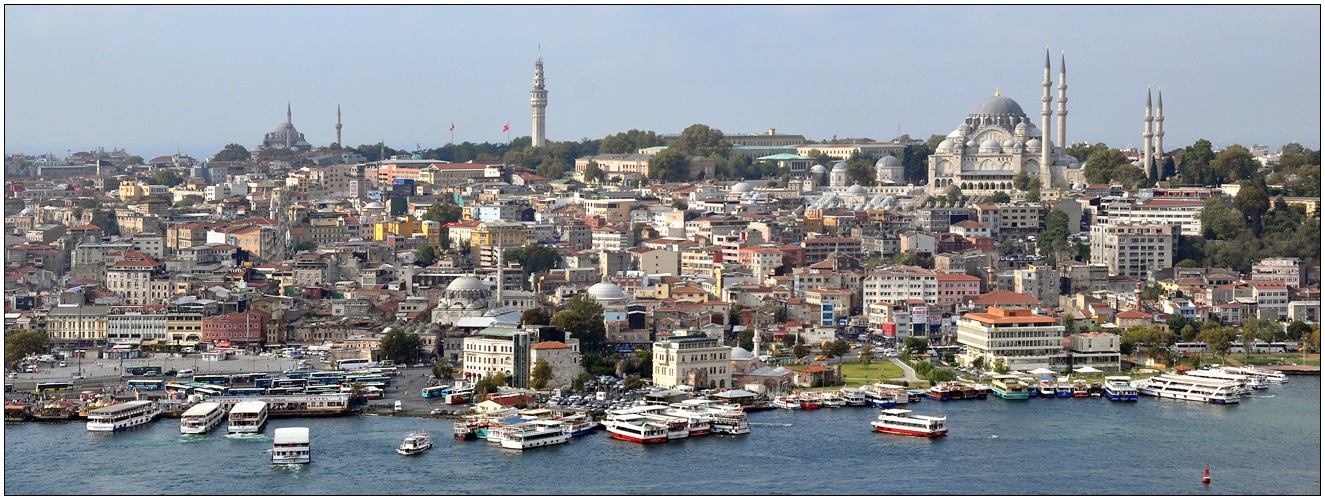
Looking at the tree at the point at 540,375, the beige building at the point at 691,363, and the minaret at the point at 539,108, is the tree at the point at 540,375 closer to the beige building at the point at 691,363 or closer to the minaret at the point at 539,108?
the beige building at the point at 691,363

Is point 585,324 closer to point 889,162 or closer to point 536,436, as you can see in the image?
point 536,436

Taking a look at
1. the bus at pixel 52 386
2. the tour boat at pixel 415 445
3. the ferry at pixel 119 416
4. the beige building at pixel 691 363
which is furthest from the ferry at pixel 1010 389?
the bus at pixel 52 386

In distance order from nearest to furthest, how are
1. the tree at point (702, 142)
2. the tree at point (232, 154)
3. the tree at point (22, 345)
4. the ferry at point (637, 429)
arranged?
1. the ferry at point (637, 429)
2. the tree at point (22, 345)
3. the tree at point (702, 142)
4. the tree at point (232, 154)

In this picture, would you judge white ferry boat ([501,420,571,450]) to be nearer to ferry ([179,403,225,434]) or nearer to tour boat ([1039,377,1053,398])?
ferry ([179,403,225,434])

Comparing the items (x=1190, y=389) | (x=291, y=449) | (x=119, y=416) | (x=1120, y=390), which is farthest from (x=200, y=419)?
(x=1190, y=389)

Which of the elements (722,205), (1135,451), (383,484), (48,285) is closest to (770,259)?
(722,205)
